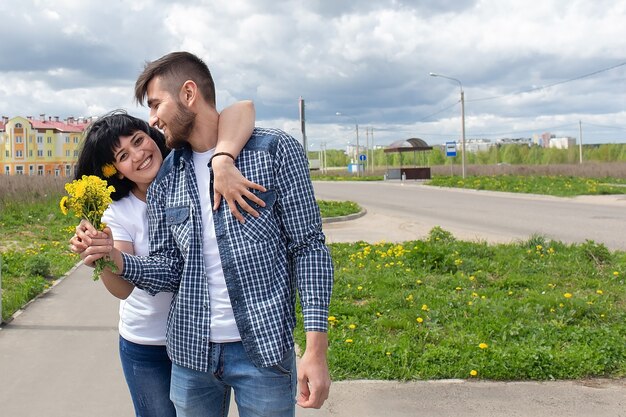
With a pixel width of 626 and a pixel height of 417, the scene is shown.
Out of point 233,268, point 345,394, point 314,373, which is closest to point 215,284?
point 233,268

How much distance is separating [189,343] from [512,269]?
6692 mm

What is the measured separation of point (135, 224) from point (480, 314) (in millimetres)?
4212

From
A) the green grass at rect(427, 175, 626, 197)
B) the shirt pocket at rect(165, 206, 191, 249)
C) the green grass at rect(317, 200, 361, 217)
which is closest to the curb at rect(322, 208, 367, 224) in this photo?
the green grass at rect(317, 200, 361, 217)

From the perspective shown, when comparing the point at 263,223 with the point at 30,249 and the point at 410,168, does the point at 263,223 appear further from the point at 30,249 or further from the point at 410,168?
the point at 410,168

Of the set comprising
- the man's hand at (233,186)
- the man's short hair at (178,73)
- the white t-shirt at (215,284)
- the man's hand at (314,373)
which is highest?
the man's short hair at (178,73)

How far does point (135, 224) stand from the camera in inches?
90.7

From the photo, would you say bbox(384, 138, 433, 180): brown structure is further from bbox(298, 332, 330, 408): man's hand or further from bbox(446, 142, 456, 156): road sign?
bbox(298, 332, 330, 408): man's hand

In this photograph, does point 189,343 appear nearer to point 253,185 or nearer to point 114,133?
point 253,185

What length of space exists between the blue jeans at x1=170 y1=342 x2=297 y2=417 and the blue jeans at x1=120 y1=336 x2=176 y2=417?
0.34 m

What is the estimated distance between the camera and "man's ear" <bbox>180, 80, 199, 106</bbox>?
6.40ft

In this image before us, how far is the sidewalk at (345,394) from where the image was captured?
12.8ft

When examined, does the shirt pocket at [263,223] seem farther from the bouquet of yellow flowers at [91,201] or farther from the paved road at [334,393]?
the paved road at [334,393]

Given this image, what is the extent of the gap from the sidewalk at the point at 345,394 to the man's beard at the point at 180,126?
2.42m

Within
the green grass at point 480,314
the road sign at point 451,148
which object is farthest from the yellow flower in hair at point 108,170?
the road sign at point 451,148
